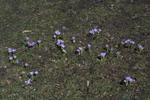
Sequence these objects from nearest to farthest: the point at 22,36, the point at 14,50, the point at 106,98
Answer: the point at 106,98, the point at 14,50, the point at 22,36

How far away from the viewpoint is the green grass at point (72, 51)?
24.2 feet

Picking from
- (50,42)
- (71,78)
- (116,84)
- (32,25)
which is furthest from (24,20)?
(116,84)

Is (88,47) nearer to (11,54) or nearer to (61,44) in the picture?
(61,44)

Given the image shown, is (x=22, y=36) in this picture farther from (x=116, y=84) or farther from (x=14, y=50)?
(x=116, y=84)

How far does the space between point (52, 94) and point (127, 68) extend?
1574 millimetres

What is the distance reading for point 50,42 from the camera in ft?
28.3

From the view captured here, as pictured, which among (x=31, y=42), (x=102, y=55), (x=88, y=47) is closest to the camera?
(x=102, y=55)

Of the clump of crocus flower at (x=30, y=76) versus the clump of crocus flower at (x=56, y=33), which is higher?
the clump of crocus flower at (x=56, y=33)

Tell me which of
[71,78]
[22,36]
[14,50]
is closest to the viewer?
[71,78]

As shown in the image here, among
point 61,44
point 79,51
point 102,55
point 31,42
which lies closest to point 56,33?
point 61,44

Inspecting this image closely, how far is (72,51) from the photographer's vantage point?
8289 mm

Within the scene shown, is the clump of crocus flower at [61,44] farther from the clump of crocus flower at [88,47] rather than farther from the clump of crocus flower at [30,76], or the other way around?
the clump of crocus flower at [30,76]

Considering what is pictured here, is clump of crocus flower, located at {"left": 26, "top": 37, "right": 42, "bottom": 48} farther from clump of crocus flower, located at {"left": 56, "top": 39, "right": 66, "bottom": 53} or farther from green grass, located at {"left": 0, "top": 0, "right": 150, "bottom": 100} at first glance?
clump of crocus flower, located at {"left": 56, "top": 39, "right": 66, "bottom": 53}

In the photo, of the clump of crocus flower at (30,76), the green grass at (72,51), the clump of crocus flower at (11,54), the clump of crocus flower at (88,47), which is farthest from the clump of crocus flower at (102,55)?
the clump of crocus flower at (11,54)
